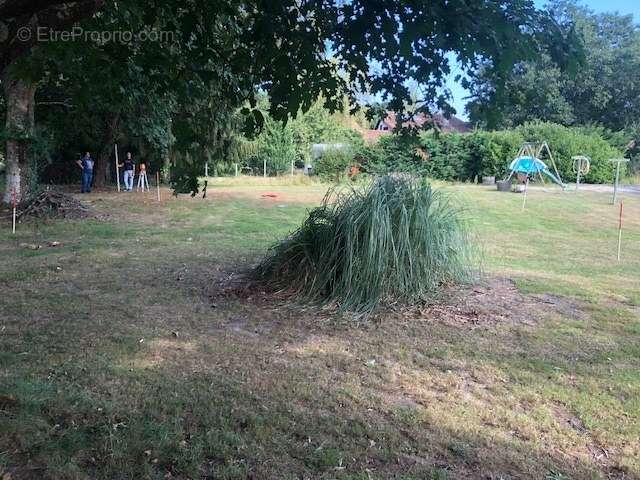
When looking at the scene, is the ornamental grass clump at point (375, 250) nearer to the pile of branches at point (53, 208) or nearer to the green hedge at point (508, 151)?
the pile of branches at point (53, 208)

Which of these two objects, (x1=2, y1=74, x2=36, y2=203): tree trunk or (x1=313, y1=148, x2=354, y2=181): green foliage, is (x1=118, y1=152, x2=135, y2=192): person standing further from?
(x1=313, y1=148, x2=354, y2=181): green foliage

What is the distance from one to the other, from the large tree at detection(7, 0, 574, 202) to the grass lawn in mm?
2083

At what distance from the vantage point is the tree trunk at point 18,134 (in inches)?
525

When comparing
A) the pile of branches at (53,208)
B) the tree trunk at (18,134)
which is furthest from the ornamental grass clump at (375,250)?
the tree trunk at (18,134)

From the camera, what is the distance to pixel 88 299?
632 centimetres

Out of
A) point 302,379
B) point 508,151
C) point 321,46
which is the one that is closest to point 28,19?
point 321,46

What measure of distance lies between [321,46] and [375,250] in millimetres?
2625

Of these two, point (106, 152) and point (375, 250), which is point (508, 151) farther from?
point (375, 250)

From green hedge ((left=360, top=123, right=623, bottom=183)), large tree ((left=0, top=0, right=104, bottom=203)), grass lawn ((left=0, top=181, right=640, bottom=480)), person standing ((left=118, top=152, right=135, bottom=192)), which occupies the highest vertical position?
green hedge ((left=360, top=123, right=623, bottom=183))

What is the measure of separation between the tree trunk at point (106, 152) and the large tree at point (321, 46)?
18.5 metres

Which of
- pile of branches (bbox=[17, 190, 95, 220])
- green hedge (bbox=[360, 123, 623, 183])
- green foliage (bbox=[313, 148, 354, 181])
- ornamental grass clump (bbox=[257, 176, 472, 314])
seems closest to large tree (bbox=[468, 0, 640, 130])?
green hedge (bbox=[360, 123, 623, 183])

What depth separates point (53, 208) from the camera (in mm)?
13422

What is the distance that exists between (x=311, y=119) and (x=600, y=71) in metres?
22.0

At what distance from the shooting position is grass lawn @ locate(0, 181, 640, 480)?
3.07 meters
